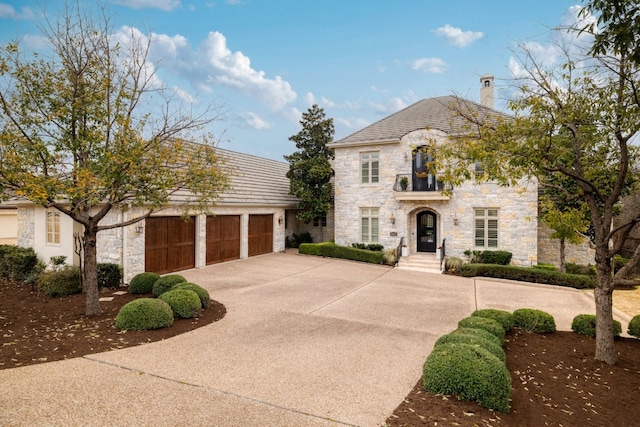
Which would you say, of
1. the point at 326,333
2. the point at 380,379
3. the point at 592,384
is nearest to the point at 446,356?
the point at 380,379

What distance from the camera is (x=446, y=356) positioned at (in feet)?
16.5

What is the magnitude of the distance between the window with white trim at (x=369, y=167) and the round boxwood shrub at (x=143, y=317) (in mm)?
14089

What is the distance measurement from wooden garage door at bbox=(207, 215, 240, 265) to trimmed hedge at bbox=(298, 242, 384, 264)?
4180mm

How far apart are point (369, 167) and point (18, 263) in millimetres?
16140

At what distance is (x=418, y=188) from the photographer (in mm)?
18453

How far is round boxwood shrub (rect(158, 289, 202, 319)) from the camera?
820 cm

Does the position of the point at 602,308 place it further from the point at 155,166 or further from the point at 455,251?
the point at 455,251

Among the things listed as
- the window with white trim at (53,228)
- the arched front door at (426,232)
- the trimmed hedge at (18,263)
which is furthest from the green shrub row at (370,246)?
the trimmed hedge at (18,263)

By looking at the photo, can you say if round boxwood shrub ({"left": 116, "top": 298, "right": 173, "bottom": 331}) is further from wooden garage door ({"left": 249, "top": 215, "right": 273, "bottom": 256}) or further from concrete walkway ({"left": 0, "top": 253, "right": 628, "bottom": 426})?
wooden garage door ({"left": 249, "top": 215, "right": 273, "bottom": 256})

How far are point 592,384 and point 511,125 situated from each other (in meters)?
4.34

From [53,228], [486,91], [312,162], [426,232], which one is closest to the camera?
[53,228]

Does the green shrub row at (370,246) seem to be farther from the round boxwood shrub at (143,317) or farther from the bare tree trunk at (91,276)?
the bare tree trunk at (91,276)

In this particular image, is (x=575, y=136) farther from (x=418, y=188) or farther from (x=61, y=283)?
(x=61, y=283)

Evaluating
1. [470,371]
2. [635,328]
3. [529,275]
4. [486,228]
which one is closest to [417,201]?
[486,228]
